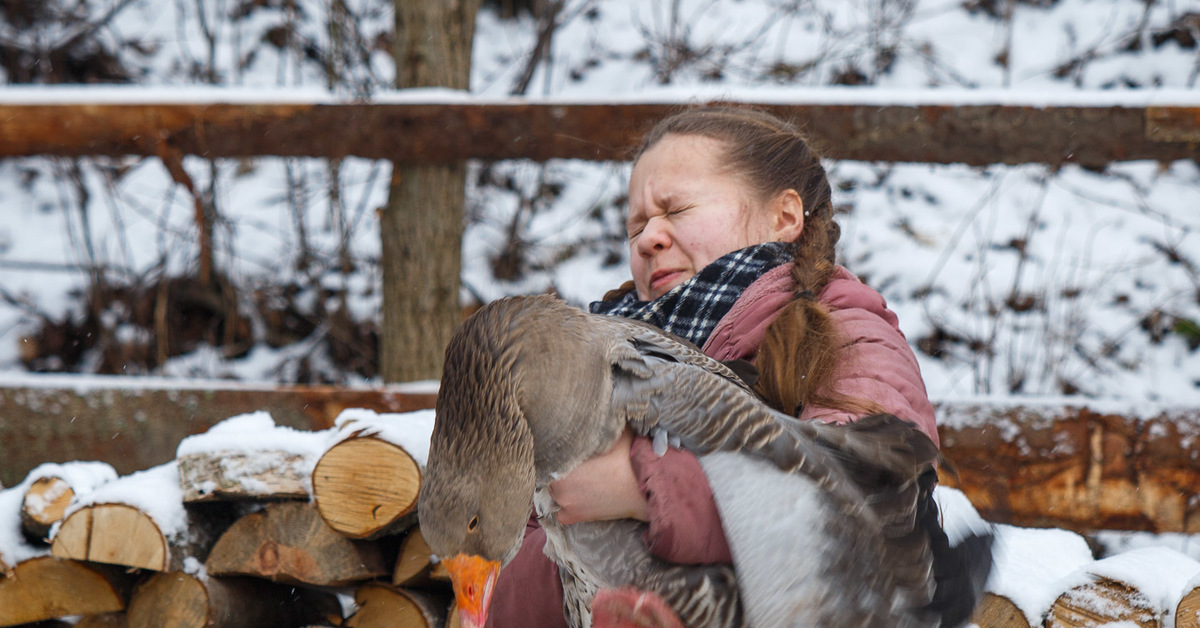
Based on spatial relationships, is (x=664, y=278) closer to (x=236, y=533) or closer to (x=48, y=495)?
(x=236, y=533)

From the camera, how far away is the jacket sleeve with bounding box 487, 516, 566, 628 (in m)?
1.78

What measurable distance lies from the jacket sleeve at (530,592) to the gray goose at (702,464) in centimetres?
43

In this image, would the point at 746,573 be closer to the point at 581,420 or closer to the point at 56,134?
the point at 581,420

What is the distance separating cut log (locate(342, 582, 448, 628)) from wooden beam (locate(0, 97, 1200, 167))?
1.48m

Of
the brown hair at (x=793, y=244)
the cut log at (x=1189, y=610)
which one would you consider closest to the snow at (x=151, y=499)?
the brown hair at (x=793, y=244)

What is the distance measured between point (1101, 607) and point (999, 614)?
21 cm

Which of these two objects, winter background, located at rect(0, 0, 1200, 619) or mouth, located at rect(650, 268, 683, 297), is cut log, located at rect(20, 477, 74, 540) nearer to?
mouth, located at rect(650, 268, 683, 297)

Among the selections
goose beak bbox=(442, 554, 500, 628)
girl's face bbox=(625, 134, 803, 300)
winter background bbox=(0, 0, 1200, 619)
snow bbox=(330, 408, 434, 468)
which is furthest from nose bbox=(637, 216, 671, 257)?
winter background bbox=(0, 0, 1200, 619)

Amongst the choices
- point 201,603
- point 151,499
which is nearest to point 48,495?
point 151,499

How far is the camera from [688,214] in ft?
6.87

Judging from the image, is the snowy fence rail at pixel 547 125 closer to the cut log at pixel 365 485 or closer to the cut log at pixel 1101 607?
the cut log at pixel 365 485

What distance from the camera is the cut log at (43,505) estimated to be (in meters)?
2.33

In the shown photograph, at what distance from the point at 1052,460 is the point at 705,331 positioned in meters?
1.35

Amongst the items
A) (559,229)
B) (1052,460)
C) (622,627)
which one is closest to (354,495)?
(622,627)
